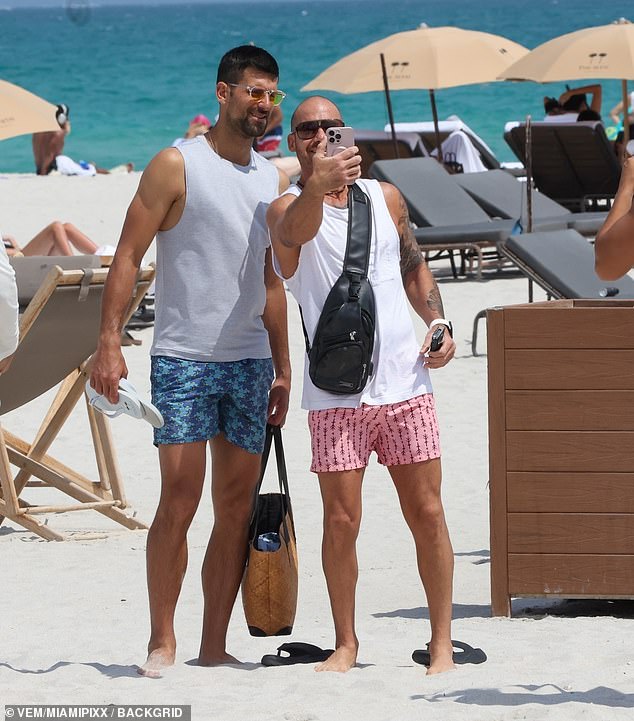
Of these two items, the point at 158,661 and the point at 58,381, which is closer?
the point at 158,661

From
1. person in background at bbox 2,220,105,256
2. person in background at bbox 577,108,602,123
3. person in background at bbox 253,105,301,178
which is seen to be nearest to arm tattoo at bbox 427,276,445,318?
person in background at bbox 2,220,105,256

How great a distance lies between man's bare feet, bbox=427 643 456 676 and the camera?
3633 millimetres

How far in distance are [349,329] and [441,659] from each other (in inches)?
34.0

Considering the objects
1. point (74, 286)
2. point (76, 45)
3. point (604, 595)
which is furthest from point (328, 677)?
point (76, 45)

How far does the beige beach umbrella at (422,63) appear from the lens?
47.5 ft

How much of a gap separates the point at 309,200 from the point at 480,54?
1189cm

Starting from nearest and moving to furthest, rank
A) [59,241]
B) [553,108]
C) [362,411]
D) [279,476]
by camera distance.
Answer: [362,411]
[279,476]
[59,241]
[553,108]

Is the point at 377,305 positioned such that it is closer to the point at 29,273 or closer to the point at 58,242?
the point at 29,273

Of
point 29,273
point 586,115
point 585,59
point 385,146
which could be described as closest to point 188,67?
point 385,146

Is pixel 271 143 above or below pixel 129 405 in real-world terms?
above

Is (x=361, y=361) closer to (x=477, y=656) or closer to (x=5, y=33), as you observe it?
(x=477, y=656)

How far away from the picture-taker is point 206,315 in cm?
371

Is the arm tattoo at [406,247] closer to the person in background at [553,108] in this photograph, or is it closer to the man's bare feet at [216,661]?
the man's bare feet at [216,661]

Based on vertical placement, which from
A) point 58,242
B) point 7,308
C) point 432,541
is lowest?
point 432,541
